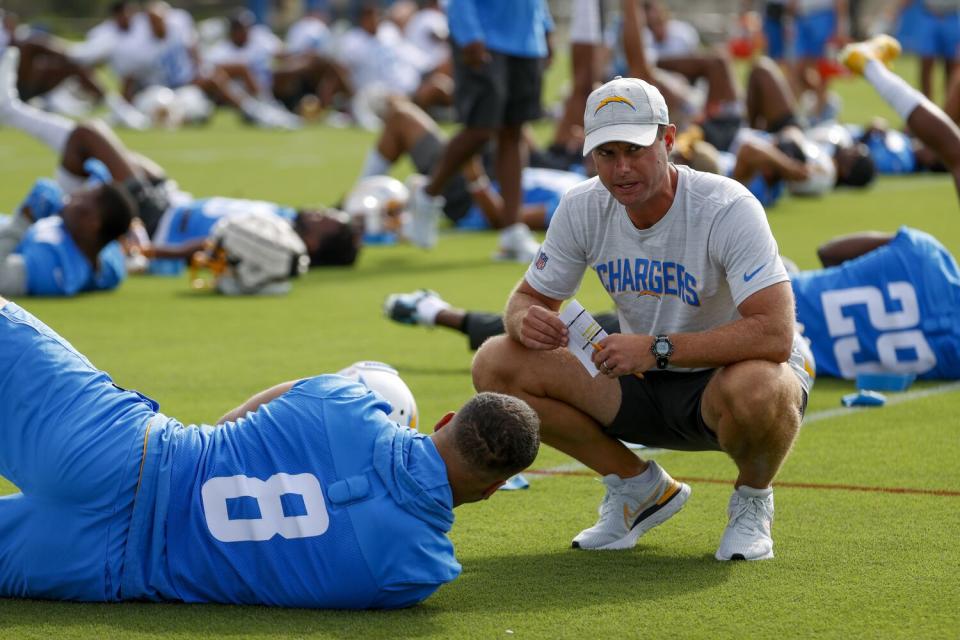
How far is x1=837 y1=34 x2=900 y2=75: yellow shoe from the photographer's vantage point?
817cm

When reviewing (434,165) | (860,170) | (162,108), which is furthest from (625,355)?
(162,108)

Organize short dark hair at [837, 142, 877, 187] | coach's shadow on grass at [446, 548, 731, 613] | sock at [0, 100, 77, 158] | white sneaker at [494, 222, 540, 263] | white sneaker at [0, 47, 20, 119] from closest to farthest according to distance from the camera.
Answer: coach's shadow on grass at [446, 548, 731, 613]
white sneaker at [494, 222, 540, 263]
sock at [0, 100, 77, 158]
white sneaker at [0, 47, 20, 119]
short dark hair at [837, 142, 877, 187]

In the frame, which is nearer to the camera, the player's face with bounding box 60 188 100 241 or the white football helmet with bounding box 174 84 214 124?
the player's face with bounding box 60 188 100 241

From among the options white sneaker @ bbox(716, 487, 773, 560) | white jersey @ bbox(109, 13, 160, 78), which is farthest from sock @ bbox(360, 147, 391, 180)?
white jersey @ bbox(109, 13, 160, 78)

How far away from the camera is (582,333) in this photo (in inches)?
177

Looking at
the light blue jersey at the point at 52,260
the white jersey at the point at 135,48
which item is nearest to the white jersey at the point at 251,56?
the white jersey at the point at 135,48

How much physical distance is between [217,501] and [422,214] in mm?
7182

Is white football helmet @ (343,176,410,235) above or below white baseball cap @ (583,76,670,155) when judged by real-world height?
below

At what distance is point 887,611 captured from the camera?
403cm

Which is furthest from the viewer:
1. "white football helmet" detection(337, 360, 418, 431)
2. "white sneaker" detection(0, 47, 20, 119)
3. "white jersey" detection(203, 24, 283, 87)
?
"white jersey" detection(203, 24, 283, 87)

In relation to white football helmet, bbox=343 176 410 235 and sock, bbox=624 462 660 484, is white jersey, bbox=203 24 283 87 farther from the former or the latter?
sock, bbox=624 462 660 484

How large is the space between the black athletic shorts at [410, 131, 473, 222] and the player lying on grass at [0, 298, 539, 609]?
287 inches

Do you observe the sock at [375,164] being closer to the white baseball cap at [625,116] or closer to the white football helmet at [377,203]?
the white football helmet at [377,203]

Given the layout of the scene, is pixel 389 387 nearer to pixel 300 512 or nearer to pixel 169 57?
pixel 300 512
